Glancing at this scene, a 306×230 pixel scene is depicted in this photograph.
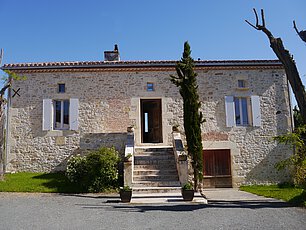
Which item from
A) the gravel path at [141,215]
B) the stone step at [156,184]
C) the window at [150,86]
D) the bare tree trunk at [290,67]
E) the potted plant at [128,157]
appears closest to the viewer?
the gravel path at [141,215]

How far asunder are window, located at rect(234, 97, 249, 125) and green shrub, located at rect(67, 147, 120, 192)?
201 inches

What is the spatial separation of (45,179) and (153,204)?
4.62 m

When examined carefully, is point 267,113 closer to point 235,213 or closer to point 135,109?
point 135,109

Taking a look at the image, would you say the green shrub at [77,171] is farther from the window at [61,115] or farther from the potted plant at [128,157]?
the window at [61,115]

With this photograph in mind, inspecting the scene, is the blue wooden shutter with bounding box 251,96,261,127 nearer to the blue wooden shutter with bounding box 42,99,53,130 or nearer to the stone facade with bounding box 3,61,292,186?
the stone facade with bounding box 3,61,292,186

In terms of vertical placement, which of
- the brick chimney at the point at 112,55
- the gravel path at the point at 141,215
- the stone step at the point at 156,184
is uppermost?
the brick chimney at the point at 112,55

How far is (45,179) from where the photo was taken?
384 inches

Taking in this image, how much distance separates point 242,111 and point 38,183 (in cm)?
774

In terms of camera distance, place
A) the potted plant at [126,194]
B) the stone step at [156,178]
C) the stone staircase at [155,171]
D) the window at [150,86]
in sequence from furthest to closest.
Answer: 1. the window at [150,86]
2. the stone step at [156,178]
3. the stone staircase at [155,171]
4. the potted plant at [126,194]

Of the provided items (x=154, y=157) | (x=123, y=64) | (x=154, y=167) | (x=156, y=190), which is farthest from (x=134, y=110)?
(x=156, y=190)

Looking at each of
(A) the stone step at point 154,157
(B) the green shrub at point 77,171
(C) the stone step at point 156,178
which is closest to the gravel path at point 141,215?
(C) the stone step at point 156,178

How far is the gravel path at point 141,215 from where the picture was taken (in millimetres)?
4668

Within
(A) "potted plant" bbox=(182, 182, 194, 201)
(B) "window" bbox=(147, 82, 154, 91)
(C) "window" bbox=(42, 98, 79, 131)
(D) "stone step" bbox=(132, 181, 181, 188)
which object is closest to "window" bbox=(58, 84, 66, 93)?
(C) "window" bbox=(42, 98, 79, 131)

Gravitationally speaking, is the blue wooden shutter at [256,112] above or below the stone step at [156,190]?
above
